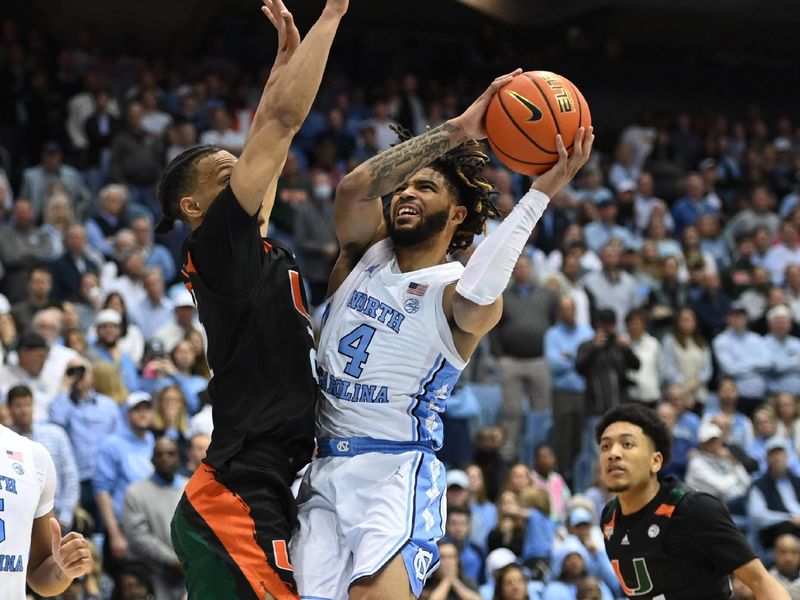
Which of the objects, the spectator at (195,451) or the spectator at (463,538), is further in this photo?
the spectator at (463,538)

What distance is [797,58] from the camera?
24391 mm

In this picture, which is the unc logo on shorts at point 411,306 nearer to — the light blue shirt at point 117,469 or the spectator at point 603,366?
the light blue shirt at point 117,469

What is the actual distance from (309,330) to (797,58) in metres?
21.2

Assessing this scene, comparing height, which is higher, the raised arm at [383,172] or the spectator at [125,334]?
the raised arm at [383,172]

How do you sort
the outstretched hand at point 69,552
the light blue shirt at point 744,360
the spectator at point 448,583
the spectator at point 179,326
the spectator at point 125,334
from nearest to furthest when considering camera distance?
the outstretched hand at point 69,552, the spectator at point 448,583, the spectator at point 125,334, the spectator at point 179,326, the light blue shirt at point 744,360

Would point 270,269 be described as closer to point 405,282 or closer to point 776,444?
point 405,282

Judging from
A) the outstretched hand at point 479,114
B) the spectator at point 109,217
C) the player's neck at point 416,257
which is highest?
the outstretched hand at point 479,114

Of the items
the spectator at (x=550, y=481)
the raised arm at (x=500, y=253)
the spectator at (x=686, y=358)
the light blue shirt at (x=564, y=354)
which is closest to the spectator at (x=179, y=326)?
the spectator at (x=550, y=481)

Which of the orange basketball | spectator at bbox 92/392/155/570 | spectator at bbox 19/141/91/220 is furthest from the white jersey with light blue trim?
spectator at bbox 19/141/91/220

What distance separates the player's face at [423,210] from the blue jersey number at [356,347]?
407 mm

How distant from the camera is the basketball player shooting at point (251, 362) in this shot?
15.5 feet

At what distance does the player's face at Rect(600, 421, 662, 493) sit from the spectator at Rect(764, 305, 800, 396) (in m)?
9.49

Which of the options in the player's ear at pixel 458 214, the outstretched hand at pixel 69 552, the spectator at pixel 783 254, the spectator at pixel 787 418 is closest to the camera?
the outstretched hand at pixel 69 552

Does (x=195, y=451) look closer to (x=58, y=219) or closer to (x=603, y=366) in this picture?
(x=58, y=219)
